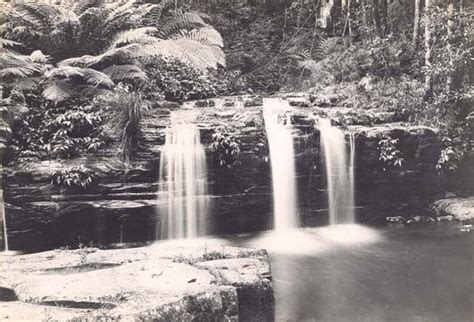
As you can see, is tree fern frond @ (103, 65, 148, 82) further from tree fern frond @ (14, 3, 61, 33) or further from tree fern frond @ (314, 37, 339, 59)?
tree fern frond @ (314, 37, 339, 59)

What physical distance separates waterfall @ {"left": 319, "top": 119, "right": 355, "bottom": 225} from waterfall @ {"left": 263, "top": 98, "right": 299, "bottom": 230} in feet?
1.03

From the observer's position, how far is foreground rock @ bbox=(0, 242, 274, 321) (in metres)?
2.22

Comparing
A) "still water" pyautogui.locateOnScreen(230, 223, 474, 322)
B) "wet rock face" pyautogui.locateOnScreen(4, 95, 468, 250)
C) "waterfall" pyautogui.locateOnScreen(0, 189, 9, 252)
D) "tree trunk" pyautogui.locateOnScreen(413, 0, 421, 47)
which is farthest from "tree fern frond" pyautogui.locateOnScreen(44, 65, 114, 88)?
"tree trunk" pyautogui.locateOnScreen(413, 0, 421, 47)

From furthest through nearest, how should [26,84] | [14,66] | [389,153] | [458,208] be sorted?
[389,153] < [458,208] < [26,84] < [14,66]

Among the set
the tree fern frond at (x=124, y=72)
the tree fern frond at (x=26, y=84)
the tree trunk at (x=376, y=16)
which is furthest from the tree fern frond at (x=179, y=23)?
the tree trunk at (x=376, y=16)

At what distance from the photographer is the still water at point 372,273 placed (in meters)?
2.87

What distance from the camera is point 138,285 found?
8.08 ft

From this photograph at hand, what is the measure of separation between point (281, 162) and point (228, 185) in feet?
1.61

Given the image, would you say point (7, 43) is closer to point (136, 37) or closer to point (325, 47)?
point (136, 37)

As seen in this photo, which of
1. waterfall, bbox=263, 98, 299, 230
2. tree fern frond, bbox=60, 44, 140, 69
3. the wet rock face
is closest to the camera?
the wet rock face

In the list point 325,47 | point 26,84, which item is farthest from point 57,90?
point 325,47

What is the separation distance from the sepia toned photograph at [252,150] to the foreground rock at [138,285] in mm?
20

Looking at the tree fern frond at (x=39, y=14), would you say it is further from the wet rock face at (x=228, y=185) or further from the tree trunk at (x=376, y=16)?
the tree trunk at (x=376, y=16)

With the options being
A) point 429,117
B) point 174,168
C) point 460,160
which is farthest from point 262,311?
point 429,117
